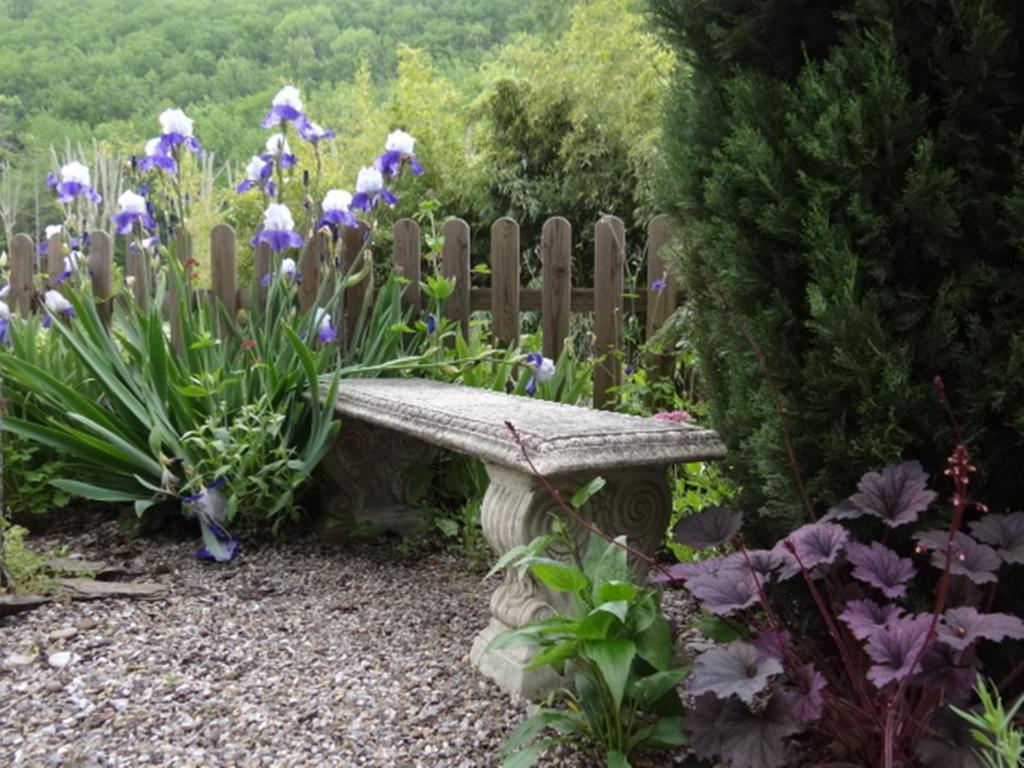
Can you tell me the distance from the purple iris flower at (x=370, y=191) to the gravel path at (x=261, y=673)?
135 cm

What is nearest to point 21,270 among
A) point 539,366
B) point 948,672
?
point 539,366

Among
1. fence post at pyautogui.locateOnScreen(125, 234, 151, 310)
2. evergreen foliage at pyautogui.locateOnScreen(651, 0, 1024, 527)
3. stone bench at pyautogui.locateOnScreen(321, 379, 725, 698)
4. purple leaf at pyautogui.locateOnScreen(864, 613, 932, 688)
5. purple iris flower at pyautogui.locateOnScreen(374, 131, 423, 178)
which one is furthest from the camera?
fence post at pyautogui.locateOnScreen(125, 234, 151, 310)

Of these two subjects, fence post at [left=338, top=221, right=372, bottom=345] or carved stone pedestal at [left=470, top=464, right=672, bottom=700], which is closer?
carved stone pedestal at [left=470, top=464, right=672, bottom=700]

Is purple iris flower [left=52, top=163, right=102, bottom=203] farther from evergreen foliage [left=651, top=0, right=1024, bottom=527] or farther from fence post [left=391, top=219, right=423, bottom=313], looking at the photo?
evergreen foliage [left=651, top=0, right=1024, bottom=527]

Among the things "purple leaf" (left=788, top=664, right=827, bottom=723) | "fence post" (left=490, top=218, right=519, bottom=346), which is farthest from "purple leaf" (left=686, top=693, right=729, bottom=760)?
"fence post" (left=490, top=218, right=519, bottom=346)

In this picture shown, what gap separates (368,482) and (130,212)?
53.7 inches

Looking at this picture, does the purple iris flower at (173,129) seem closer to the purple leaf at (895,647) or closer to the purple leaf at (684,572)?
the purple leaf at (684,572)

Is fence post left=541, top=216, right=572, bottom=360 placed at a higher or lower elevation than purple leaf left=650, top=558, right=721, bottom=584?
higher

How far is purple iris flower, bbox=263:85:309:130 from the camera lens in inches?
135

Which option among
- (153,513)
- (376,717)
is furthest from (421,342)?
(376,717)

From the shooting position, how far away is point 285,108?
11.4 feet

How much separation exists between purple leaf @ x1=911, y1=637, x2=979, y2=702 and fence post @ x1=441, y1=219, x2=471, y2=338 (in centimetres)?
277

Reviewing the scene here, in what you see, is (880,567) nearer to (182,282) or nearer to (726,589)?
(726,589)

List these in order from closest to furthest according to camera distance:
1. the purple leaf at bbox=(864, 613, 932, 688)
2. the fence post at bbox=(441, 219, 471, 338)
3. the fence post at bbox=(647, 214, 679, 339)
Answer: the purple leaf at bbox=(864, 613, 932, 688)
the fence post at bbox=(647, 214, 679, 339)
the fence post at bbox=(441, 219, 471, 338)
